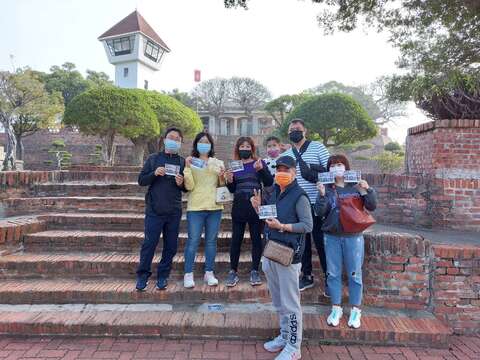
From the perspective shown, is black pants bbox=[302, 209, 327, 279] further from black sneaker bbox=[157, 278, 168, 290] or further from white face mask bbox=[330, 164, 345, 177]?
black sneaker bbox=[157, 278, 168, 290]

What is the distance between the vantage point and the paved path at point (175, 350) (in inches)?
99.3

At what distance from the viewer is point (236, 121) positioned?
115 feet

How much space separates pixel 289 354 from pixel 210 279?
1.15 meters

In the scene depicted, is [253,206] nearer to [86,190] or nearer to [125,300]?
[125,300]

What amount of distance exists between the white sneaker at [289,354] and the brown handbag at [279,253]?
0.68 metres

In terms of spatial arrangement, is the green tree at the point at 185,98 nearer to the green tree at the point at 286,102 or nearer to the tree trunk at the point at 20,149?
the green tree at the point at 286,102

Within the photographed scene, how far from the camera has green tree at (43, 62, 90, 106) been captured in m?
28.6

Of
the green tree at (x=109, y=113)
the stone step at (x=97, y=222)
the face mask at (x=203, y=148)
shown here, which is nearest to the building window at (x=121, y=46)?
the green tree at (x=109, y=113)

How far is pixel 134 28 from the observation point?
24844mm

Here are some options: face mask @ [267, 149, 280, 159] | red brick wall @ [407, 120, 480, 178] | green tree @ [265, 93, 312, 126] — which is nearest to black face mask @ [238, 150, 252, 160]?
face mask @ [267, 149, 280, 159]

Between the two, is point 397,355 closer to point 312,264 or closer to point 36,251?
point 312,264

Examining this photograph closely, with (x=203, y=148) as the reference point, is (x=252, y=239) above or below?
below

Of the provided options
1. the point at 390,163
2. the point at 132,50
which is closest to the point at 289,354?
the point at 390,163

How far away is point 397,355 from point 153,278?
2.48 m
